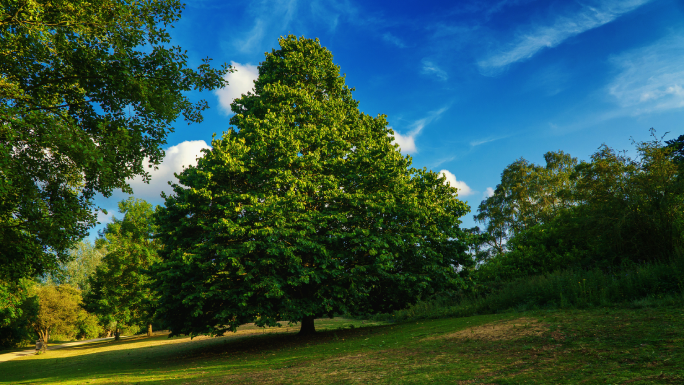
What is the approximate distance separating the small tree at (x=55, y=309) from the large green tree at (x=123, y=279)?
9.41 meters

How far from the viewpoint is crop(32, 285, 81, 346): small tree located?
1650 inches

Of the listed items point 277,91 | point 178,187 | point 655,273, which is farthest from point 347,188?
point 655,273

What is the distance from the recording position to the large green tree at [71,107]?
405 inches

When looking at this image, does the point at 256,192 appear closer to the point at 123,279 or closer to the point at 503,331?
the point at 503,331

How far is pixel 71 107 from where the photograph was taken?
12602mm

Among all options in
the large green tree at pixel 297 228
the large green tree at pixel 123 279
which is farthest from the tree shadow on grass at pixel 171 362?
the large green tree at pixel 123 279

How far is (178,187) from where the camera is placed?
16703 millimetres

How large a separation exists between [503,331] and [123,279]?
121 feet

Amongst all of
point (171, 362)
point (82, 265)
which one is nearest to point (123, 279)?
point (171, 362)

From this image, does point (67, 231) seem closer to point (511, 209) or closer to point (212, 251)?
point (212, 251)

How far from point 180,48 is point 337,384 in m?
12.5

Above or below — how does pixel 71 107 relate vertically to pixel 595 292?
above

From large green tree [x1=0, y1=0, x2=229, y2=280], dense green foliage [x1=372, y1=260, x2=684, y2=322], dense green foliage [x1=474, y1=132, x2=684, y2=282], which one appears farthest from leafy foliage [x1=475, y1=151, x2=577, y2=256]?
large green tree [x1=0, y1=0, x2=229, y2=280]

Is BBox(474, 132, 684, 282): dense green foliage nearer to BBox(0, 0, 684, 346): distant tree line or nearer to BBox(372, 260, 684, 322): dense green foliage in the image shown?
BBox(0, 0, 684, 346): distant tree line
